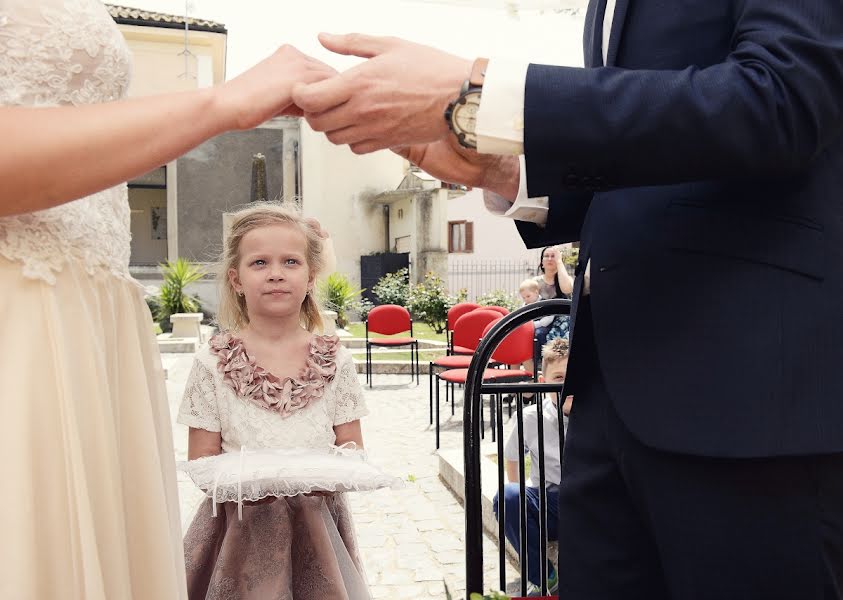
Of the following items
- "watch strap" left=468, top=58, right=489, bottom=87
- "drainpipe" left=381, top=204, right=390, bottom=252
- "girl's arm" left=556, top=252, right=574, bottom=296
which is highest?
"drainpipe" left=381, top=204, right=390, bottom=252

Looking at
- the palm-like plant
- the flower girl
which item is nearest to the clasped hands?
the flower girl

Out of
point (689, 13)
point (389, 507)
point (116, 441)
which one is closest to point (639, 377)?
point (689, 13)

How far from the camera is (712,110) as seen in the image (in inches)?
36.6

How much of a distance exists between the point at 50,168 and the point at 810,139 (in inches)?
44.1

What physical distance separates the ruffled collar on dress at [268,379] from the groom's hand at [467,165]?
1.22m

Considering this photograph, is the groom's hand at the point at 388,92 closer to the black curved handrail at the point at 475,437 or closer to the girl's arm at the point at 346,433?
the black curved handrail at the point at 475,437

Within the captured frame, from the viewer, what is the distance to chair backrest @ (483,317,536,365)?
652 cm

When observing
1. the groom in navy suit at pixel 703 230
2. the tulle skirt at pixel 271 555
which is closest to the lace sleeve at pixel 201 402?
the tulle skirt at pixel 271 555

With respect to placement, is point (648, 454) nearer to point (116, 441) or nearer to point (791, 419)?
point (791, 419)

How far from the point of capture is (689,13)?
42.6 inches

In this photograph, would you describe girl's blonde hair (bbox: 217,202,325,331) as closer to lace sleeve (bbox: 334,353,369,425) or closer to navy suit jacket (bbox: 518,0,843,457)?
Answer: lace sleeve (bbox: 334,353,369,425)

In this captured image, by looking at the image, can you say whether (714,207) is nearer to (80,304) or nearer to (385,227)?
(80,304)

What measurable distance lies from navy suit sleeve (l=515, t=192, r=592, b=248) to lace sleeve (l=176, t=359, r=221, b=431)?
135 cm

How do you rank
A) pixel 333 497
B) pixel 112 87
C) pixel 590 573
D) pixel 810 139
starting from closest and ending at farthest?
1. pixel 810 139
2. pixel 590 573
3. pixel 112 87
4. pixel 333 497
